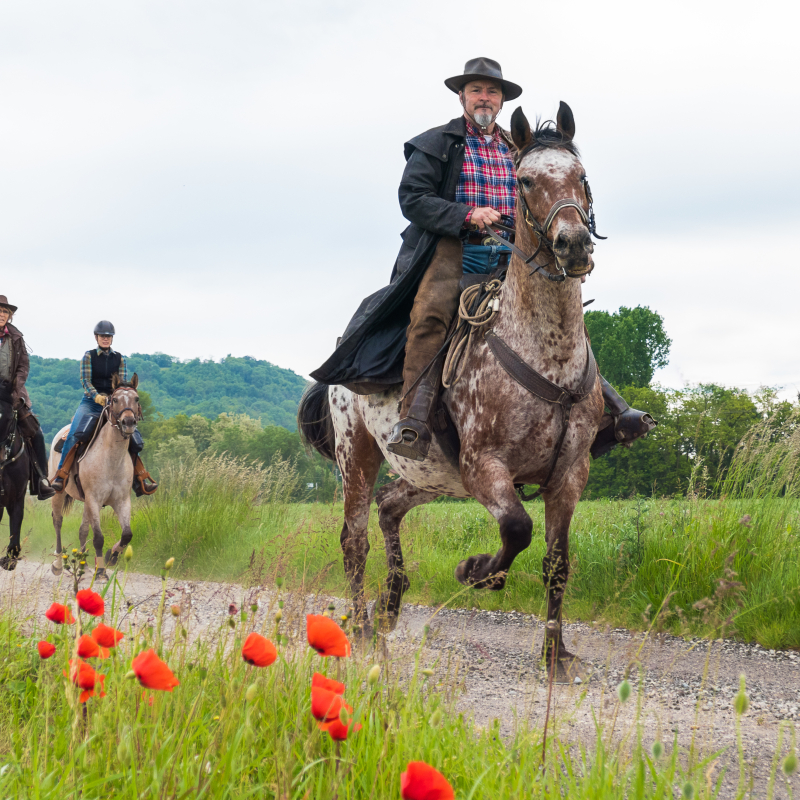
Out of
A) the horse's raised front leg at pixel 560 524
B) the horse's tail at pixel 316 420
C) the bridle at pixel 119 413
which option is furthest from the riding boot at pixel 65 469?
the horse's raised front leg at pixel 560 524

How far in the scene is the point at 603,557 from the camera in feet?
22.8

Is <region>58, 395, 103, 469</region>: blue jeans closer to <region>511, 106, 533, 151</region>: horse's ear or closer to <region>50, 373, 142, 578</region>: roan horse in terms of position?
<region>50, 373, 142, 578</region>: roan horse

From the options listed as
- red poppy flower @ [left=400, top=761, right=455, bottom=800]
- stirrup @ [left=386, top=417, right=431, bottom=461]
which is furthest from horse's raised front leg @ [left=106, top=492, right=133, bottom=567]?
red poppy flower @ [left=400, top=761, right=455, bottom=800]

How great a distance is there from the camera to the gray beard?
18.7ft

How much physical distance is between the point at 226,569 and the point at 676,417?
79.0 ft

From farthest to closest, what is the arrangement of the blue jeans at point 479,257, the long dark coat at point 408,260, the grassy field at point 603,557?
the blue jeans at point 479,257
the long dark coat at point 408,260
the grassy field at point 603,557

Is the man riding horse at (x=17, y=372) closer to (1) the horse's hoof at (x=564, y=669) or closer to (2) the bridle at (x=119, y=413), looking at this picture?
(2) the bridle at (x=119, y=413)

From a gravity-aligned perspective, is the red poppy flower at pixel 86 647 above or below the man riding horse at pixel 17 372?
below

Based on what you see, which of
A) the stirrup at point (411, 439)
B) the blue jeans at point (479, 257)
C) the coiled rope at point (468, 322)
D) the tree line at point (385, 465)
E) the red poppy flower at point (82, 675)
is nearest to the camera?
the red poppy flower at point (82, 675)

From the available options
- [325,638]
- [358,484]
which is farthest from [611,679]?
[325,638]

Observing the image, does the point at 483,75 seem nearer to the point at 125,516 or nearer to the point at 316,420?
the point at 316,420

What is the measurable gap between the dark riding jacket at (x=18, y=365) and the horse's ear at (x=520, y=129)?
312 inches

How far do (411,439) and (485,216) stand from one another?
1572 millimetres

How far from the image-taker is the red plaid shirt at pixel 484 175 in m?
5.80
